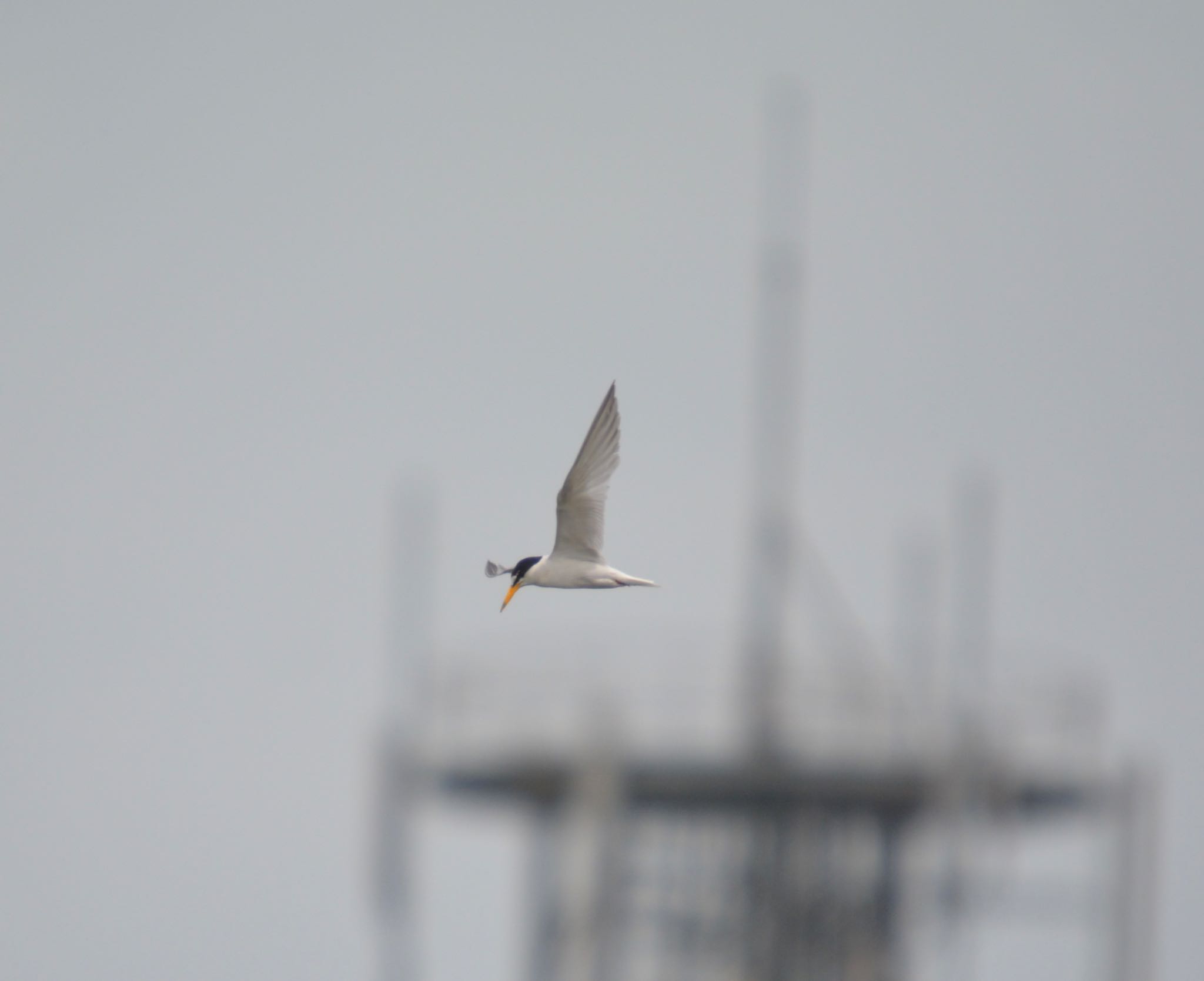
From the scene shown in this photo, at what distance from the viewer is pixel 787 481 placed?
3192cm

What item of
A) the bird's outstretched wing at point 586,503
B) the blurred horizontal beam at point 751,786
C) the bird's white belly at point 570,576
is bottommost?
the blurred horizontal beam at point 751,786

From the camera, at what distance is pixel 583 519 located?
16.7m

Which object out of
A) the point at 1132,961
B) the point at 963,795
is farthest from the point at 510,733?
the point at 1132,961

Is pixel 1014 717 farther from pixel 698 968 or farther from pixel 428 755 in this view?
pixel 428 755

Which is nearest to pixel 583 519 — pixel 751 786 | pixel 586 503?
pixel 586 503

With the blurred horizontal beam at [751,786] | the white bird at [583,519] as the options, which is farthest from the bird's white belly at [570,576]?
the blurred horizontal beam at [751,786]

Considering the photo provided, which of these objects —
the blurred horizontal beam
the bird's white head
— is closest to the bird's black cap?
the bird's white head

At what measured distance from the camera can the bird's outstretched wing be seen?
16609mm

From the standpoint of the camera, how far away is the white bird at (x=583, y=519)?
633 inches

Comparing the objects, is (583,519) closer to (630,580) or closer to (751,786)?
(630,580)

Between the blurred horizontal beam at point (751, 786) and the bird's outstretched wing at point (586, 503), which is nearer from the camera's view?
the bird's outstretched wing at point (586, 503)

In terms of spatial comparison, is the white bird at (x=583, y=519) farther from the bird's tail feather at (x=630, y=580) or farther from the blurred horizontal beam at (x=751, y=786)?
the blurred horizontal beam at (x=751, y=786)

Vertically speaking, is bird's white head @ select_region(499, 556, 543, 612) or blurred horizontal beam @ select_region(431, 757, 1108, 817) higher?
bird's white head @ select_region(499, 556, 543, 612)

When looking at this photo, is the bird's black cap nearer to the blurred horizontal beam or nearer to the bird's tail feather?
the bird's tail feather
